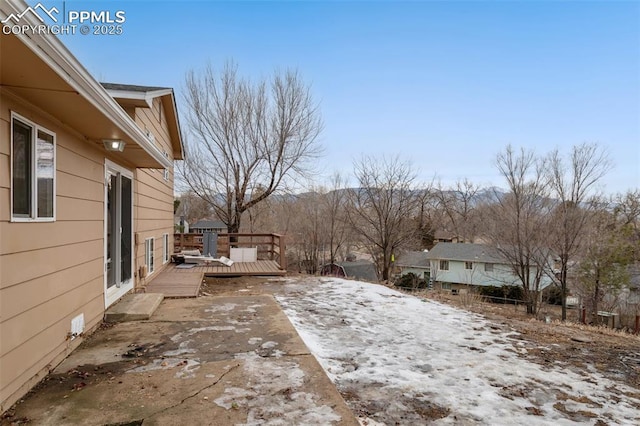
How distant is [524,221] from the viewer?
1505cm

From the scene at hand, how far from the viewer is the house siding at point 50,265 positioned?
2.21 metres

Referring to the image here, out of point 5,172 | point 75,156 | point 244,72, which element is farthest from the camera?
point 244,72

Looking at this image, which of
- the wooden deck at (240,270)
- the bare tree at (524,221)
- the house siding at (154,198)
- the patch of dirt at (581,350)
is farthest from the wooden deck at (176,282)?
the bare tree at (524,221)

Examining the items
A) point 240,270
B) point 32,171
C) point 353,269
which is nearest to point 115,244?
point 32,171

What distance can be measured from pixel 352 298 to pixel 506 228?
12097mm

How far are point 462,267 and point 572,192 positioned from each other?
9.50m

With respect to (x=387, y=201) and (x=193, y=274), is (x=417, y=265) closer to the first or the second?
(x=387, y=201)

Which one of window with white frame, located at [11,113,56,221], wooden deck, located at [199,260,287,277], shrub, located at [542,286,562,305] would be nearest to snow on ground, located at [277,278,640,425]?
window with white frame, located at [11,113,56,221]

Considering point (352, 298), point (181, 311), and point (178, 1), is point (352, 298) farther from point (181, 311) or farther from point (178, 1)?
point (178, 1)

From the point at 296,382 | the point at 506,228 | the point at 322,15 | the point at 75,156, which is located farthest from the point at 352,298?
the point at 506,228

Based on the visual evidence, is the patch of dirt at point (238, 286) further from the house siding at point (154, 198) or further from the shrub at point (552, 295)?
the shrub at point (552, 295)

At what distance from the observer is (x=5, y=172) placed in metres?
2.21

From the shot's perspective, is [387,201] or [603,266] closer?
[603,266]

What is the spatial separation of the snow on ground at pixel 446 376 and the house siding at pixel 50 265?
216 cm
